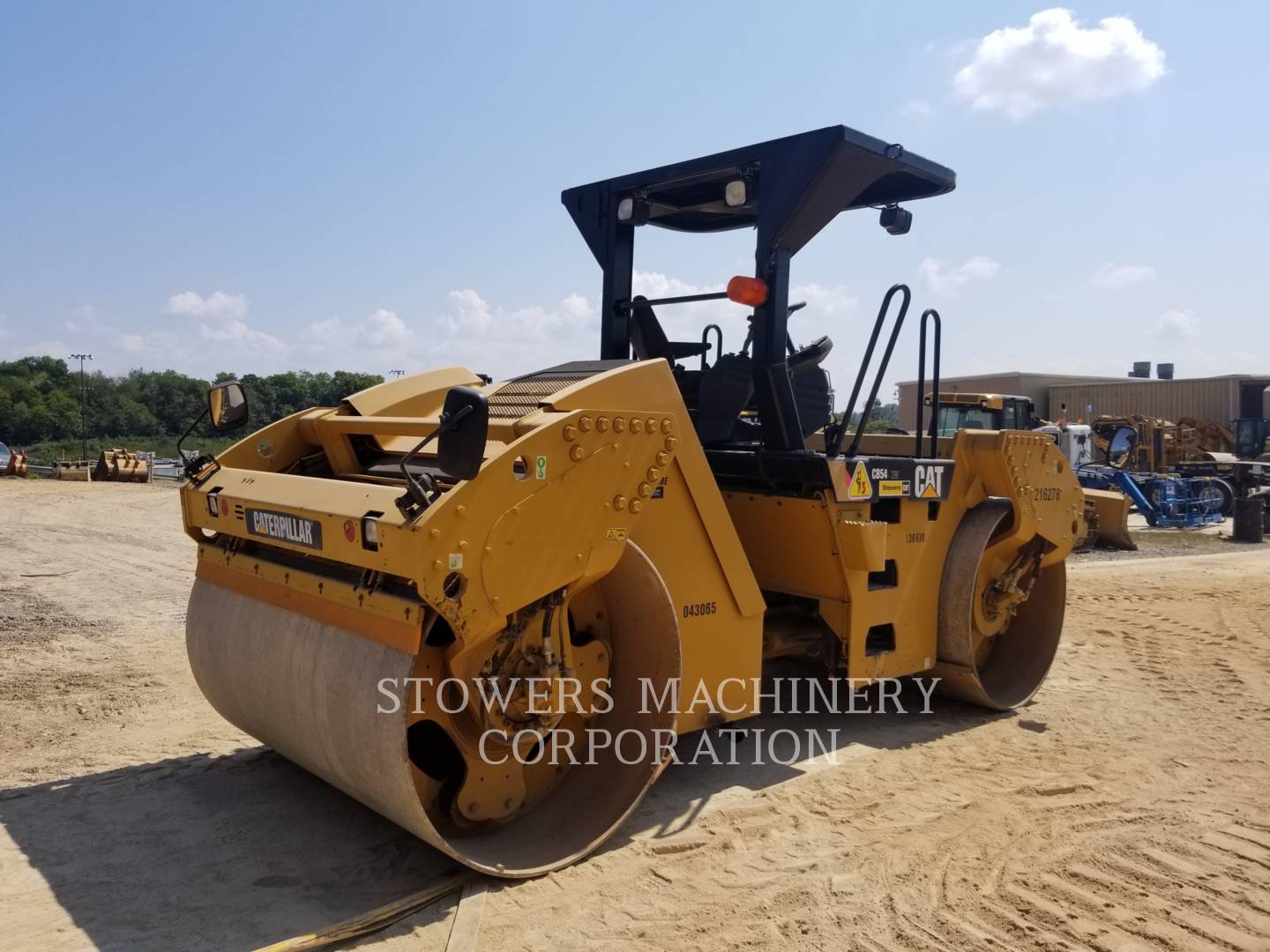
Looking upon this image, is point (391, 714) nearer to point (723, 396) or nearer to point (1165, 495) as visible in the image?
point (723, 396)

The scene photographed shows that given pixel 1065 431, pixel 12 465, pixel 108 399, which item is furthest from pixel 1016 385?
pixel 108 399

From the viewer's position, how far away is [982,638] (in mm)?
5914

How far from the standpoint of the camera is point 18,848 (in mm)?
3717

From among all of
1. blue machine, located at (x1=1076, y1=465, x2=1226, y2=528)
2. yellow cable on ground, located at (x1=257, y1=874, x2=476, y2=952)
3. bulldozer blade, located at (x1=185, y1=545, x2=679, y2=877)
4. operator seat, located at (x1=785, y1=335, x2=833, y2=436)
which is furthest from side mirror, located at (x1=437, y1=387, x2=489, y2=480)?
blue machine, located at (x1=1076, y1=465, x2=1226, y2=528)

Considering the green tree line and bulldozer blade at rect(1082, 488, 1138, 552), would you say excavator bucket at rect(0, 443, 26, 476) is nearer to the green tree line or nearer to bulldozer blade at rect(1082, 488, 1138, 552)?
the green tree line

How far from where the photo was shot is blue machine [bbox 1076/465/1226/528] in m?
17.4

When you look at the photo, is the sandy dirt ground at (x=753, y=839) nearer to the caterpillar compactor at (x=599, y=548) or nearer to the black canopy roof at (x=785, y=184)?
the caterpillar compactor at (x=599, y=548)

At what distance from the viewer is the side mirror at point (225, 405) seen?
14.5 ft

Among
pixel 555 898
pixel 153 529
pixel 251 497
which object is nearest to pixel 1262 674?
pixel 555 898

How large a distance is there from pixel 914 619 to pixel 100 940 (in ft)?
12.7

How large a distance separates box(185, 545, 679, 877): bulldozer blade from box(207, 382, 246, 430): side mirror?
694 mm

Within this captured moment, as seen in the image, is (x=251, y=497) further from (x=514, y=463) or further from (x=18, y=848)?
(x=18, y=848)

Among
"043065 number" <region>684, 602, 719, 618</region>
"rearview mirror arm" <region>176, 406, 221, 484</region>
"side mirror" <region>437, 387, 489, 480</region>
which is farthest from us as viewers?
"rearview mirror arm" <region>176, 406, 221, 484</region>

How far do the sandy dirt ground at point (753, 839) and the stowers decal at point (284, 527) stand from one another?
1146 millimetres
